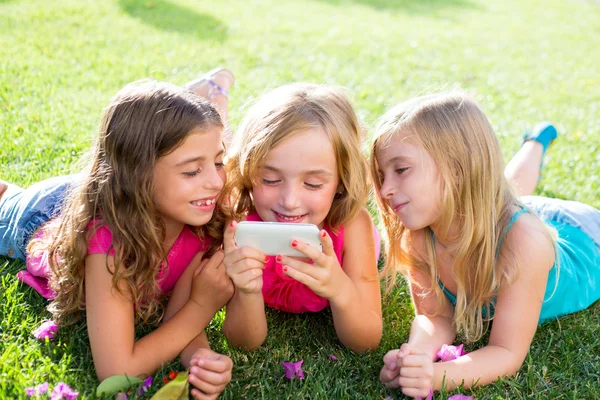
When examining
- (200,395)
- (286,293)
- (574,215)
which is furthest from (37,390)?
(574,215)

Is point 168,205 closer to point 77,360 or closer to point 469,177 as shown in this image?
point 77,360

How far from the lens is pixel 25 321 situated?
10.00ft

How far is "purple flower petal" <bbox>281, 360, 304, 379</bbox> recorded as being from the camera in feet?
9.36

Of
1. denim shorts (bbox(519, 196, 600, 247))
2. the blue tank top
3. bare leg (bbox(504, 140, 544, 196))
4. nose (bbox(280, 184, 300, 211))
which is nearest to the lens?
nose (bbox(280, 184, 300, 211))

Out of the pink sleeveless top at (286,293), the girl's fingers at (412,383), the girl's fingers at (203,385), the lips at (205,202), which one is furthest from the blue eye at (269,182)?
the girl's fingers at (412,383)

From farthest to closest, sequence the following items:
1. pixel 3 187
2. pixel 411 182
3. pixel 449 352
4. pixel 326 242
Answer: pixel 3 187, pixel 449 352, pixel 411 182, pixel 326 242

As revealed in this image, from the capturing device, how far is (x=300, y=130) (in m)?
2.88

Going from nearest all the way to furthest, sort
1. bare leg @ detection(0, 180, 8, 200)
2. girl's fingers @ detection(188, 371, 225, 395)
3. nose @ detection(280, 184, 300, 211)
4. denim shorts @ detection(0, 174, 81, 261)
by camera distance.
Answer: girl's fingers @ detection(188, 371, 225, 395), nose @ detection(280, 184, 300, 211), denim shorts @ detection(0, 174, 81, 261), bare leg @ detection(0, 180, 8, 200)

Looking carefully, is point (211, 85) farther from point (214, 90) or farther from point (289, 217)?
point (289, 217)

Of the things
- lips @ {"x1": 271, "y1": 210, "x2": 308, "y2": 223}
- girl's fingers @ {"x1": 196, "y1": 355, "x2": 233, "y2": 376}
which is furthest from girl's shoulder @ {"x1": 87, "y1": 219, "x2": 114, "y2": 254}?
lips @ {"x1": 271, "y1": 210, "x2": 308, "y2": 223}

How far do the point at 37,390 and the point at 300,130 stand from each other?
62.1 inches

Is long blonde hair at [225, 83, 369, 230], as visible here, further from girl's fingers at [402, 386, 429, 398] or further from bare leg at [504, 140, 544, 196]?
bare leg at [504, 140, 544, 196]

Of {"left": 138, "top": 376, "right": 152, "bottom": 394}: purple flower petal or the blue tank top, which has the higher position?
the blue tank top

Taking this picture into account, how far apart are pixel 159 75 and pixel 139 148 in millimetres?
4472
